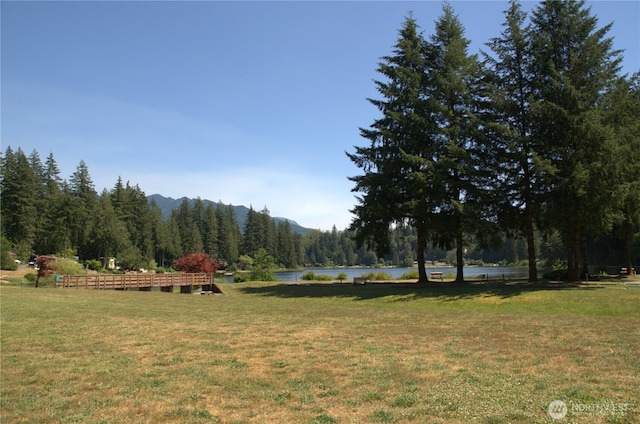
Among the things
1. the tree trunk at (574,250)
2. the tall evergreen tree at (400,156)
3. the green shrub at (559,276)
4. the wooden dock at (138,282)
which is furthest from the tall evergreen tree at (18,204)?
the tree trunk at (574,250)

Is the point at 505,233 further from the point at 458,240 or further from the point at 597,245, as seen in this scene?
the point at 597,245

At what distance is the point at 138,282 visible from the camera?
37750mm

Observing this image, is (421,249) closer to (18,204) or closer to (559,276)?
(559,276)

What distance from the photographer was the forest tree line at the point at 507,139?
2684 cm

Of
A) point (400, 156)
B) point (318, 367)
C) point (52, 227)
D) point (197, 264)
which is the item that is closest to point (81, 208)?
point (52, 227)

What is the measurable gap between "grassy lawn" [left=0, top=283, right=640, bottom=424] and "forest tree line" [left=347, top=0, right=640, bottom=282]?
1057 cm

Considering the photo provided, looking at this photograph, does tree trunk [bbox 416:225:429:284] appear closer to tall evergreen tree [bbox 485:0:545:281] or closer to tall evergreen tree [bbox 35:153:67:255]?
tall evergreen tree [bbox 485:0:545:281]

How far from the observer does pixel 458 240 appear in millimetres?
32406

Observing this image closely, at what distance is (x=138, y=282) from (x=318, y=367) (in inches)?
1278

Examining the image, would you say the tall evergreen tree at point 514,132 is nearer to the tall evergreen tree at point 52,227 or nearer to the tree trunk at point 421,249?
the tree trunk at point 421,249

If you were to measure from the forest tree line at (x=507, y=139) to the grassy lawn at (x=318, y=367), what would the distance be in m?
10.6

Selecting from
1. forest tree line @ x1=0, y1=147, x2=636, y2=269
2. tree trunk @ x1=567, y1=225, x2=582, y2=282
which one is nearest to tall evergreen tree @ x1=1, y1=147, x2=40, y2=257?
forest tree line @ x1=0, y1=147, x2=636, y2=269

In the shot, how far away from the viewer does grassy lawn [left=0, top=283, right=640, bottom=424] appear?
6859 millimetres

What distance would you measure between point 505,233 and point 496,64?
13036 mm
